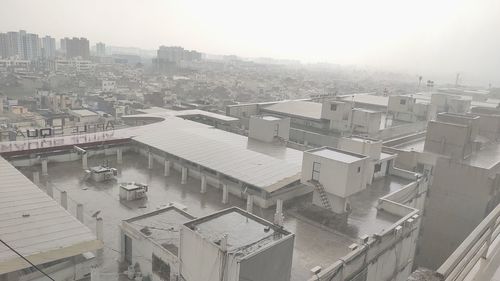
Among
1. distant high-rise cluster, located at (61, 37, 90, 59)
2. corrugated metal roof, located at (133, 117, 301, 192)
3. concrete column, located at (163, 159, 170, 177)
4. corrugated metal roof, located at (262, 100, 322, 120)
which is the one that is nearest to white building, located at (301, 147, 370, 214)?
corrugated metal roof, located at (133, 117, 301, 192)

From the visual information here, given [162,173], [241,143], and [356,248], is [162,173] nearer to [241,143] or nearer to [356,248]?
[241,143]

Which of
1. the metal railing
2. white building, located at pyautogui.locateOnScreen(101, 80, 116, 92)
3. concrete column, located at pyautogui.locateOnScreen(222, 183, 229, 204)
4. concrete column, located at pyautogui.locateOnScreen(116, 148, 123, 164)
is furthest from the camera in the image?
white building, located at pyautogui.locateOnScreen(101, 80, 116, 92)

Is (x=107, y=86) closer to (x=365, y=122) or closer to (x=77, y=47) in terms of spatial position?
(x=365, y=122)

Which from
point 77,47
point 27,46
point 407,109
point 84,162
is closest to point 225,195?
point 84,162

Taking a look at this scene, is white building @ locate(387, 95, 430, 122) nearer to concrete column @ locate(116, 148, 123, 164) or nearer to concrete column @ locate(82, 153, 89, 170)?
concrete column @ locate(116, 148, 123, 164)

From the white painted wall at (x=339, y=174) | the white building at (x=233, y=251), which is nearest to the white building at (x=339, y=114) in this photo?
the white painted wall at (x=339, y=174)

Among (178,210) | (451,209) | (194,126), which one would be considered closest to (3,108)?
(194,126)

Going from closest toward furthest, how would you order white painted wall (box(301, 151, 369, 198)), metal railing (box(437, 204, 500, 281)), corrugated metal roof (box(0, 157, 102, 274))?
metal railing (box(437, 204, 500, 281))
corrugated metal roof (box(0, 157, 102, 274))
white painted wall (box(301, 151, 369, 198))
